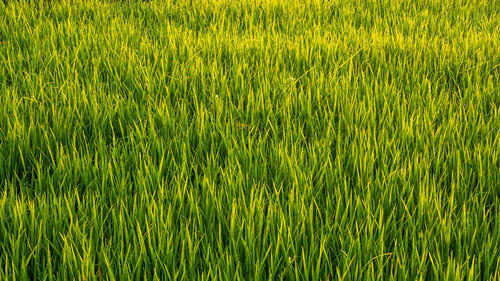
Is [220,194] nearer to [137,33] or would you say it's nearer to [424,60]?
[424,60]

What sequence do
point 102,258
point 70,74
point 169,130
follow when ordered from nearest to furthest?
point 102,258, point 169,130, point 70,74

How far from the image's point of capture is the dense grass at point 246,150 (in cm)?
131

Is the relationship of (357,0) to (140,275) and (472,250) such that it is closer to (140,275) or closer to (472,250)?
(472,250)

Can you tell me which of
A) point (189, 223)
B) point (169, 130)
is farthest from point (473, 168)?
point (169, 130)

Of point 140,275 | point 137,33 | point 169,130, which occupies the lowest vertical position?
point 140,275

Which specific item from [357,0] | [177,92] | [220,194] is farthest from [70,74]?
[357,0]

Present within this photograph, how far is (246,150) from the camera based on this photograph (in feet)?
5.93

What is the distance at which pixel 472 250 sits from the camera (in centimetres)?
137

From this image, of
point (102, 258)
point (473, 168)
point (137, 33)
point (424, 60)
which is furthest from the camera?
point (137, 33)

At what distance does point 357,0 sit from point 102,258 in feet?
12.5

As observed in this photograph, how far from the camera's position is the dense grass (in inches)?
51.7

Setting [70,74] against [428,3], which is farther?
[428,3]

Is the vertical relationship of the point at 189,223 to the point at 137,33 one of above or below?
below

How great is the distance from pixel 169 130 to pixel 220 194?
622 millimetres
